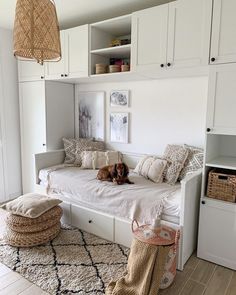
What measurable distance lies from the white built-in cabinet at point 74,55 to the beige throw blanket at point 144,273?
6.75 feet

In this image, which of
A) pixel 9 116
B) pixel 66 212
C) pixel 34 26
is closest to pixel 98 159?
pixel 66 212

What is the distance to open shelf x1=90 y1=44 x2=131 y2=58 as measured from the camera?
8.62 ft

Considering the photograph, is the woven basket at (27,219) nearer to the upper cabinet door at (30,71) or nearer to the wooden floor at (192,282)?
the wooden floor at (192,282)

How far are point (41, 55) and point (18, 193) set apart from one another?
2.70 meters

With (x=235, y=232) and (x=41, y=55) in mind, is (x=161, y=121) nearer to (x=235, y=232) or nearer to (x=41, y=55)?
(x=235, y=232)

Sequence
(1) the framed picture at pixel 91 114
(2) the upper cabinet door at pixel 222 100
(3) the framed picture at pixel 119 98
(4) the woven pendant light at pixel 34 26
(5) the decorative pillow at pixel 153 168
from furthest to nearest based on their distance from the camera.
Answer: (1) the framed picture at pixel 91 114 < (3) the framed picture at pixel 119 98 < (5) the decorative pillow at pixel 153 168 < (2) the upper cabinet door at pixel 222 100 < (4) the woven pendant light at pixel 34 26

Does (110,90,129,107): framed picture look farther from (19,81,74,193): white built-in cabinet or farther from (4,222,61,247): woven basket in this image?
(4,222,61,247): woven basket

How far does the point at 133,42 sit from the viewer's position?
2449mm

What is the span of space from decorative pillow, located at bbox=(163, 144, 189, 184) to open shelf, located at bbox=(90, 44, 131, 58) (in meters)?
1.23

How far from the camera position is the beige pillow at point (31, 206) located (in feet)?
7.69

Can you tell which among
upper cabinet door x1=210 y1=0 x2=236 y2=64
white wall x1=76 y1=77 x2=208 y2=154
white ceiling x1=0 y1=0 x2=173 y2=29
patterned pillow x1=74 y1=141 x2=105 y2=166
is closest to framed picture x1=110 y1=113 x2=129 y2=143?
white wall x1=76 y1=77 x2=208 y2=154

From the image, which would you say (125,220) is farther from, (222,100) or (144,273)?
(222,100)

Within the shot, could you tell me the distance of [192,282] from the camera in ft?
6.35

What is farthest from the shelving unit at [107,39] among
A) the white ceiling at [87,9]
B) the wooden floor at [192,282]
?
the wooden floor at [192,282]
